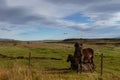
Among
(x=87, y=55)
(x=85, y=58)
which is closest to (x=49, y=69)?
(x=85, y=58)

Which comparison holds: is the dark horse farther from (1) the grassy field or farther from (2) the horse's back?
(1) the grassy field

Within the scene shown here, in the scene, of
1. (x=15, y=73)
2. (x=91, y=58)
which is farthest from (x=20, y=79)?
(x=91, y=58)

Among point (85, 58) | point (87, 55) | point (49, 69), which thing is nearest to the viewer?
point (49, 69)

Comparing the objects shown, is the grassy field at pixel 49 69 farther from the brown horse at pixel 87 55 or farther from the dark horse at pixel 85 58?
the brown horse at pixel 87 55

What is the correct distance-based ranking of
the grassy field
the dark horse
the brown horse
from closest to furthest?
the grassy field
the dark horse
the brown horse

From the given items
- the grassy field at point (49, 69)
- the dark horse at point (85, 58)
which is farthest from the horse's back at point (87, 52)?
the grassy field at point (49, 69)

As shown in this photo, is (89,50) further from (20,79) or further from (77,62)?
(20,79)

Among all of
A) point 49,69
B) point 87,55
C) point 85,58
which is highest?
point 87,55

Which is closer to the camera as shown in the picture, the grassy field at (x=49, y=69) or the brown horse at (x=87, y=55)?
the grassy field at (x=49, y=69)

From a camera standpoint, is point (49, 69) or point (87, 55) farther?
point (87, 55)

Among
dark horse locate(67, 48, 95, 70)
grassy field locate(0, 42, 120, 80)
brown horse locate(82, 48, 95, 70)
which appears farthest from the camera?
brown horse locate(82, 48, 95, 70)

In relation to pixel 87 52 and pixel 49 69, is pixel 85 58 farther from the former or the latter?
pixel 49 69

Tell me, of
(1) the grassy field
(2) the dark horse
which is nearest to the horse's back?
(2) the dark horse

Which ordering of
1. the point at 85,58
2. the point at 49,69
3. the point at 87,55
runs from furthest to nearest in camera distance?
1. the point at 85,58
2. the point at 87,55
3. the point at 49,69
